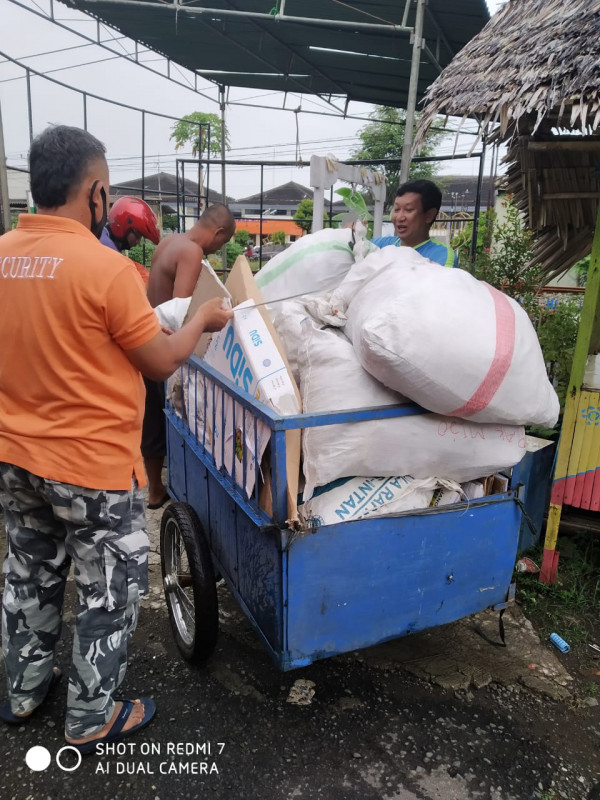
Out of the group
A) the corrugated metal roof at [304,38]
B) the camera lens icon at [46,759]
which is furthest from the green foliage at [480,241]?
the camera lens icon at [46,759]

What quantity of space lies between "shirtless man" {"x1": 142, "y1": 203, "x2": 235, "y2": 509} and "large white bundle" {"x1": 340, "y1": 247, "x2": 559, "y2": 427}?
164 centimetres

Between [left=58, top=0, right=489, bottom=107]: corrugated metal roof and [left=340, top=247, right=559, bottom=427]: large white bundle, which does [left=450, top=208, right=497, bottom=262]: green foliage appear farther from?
[left=340, top=247, right=559, bottom=427]: large white bundle

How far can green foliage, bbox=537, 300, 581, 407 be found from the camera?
3.34 meters

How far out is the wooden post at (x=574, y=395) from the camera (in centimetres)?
260

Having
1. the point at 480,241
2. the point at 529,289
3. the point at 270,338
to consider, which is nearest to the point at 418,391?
the point at 270,338

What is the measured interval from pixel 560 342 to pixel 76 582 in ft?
9.93

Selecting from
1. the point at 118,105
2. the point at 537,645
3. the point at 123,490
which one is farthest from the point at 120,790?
the point at 118,105

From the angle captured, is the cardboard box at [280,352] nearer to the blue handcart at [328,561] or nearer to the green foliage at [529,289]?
the blue handcart at [328,561]

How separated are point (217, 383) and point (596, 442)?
1868 millimetres

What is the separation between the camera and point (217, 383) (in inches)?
78.1

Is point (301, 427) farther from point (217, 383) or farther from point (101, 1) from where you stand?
point (101, 1)

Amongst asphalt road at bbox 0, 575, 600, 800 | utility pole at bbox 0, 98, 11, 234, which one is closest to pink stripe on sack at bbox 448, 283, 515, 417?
asphalt road at bbox 0, 575, 600, 800

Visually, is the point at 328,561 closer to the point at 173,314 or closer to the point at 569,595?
the point at 173,314

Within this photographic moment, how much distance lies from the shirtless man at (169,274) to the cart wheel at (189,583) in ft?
3.79
